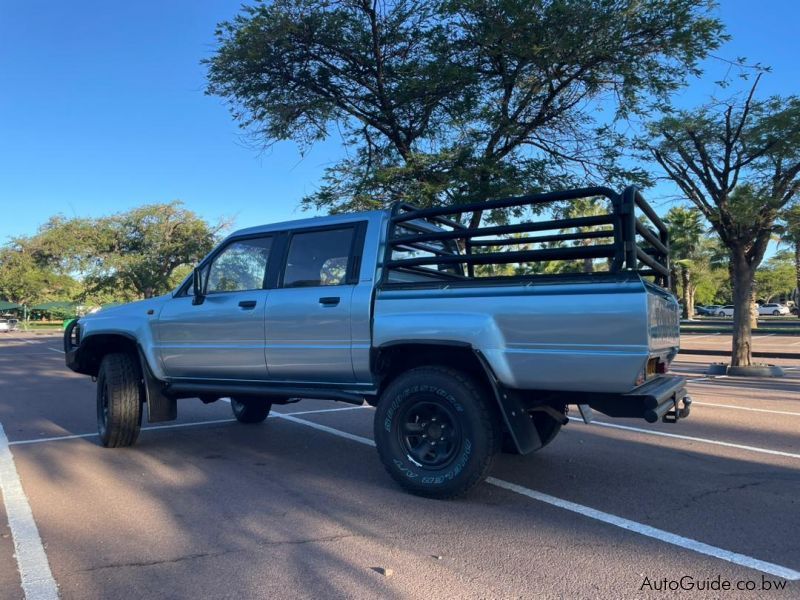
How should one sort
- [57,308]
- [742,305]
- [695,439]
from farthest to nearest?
[57,308] < [742,305] < [695,439]

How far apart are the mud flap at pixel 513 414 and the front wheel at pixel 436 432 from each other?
0.50ft

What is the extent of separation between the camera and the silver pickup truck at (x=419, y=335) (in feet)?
13.6

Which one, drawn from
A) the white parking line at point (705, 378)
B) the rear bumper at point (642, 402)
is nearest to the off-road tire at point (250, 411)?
the rear bumper at point (642, 402)

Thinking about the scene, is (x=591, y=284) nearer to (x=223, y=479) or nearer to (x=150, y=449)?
(x=223, y=479)

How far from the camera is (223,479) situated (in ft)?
17.8

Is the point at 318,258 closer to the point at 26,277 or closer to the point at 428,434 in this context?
the point at 428,434

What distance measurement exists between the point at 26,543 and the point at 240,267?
9.53 feet

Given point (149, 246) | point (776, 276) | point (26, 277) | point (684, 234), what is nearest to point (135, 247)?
point (149, 246)

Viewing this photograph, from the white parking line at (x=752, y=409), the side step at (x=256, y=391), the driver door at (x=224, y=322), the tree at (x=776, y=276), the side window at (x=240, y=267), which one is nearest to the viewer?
the side step at (x=256, y=391)

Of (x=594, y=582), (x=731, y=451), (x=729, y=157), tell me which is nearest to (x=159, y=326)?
(x=594, y=582)

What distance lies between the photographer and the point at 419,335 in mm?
4672

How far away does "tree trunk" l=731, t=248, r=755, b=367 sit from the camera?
15.8m

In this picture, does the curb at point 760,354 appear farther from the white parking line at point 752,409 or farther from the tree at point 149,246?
the tree at point 149,246

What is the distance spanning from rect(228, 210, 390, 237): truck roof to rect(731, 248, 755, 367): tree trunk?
13.5m
